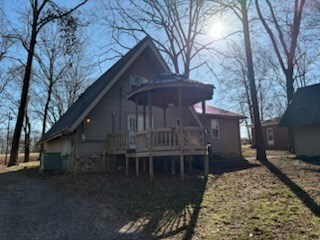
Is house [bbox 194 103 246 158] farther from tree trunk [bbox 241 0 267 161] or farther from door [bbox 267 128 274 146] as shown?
door [bbox 267 128 274 146]

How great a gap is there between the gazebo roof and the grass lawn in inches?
132

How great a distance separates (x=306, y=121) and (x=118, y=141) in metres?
11.7

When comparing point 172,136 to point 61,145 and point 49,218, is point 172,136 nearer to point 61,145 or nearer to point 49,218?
point 49,218

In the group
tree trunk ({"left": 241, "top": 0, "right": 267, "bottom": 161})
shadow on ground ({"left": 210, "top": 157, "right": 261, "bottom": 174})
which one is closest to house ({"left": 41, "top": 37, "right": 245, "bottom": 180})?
shadow on ground ({"left": 210, "top": 157, "right": 261, "bottom": 174})

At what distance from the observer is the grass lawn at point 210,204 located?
646cm

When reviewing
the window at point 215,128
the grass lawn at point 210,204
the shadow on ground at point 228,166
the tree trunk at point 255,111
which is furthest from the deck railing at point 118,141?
the window at point 215,128

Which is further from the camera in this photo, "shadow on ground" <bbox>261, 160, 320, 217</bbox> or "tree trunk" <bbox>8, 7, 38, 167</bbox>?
"tree trunk" <bbox>8, 7, 38, 167</bbox>

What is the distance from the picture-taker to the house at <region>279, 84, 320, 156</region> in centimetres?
1902

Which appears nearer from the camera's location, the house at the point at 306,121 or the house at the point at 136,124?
the house at the point at 136,124

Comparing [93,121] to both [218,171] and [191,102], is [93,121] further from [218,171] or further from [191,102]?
[218,171]

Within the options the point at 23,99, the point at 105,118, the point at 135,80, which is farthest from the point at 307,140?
the point at 23,99

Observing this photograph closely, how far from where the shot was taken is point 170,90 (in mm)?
12531

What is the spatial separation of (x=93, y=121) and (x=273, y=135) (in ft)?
76.0

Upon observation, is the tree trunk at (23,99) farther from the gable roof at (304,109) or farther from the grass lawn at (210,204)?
the gable roof at (304,109)
